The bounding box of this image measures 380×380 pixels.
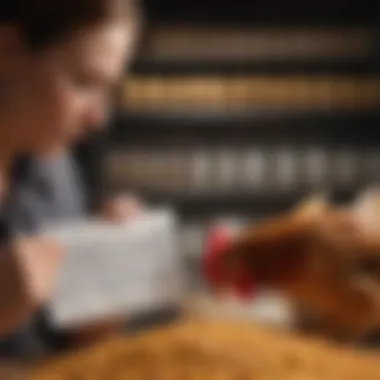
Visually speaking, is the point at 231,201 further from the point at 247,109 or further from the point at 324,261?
the point at 324,261

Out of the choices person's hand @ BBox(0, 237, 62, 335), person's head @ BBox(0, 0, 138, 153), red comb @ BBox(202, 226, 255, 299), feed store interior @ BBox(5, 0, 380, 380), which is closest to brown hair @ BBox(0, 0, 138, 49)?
person's head @ BBox(0, 0, 138, 153)

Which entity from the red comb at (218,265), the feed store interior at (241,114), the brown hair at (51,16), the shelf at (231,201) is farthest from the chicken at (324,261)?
the shelf at (231,201)

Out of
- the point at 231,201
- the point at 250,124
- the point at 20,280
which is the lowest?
the point at 231,201

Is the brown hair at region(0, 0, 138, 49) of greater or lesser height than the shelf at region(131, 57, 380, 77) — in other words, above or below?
above

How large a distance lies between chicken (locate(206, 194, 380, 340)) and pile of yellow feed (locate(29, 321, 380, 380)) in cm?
5

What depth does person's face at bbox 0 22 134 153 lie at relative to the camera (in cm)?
85

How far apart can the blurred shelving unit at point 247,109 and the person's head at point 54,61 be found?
1017 millimetres

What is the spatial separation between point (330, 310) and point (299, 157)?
1061 mm

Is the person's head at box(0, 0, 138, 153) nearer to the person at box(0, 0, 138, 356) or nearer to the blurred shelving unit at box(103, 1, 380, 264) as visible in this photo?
the person at box(0, 0, 138, 356)

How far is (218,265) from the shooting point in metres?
1.01

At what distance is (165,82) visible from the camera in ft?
Result: 6.39

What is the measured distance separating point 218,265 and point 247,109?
3.29 feet

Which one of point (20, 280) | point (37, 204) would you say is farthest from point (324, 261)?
point (37, 204)

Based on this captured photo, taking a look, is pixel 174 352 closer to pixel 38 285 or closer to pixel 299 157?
pixel 38 285
